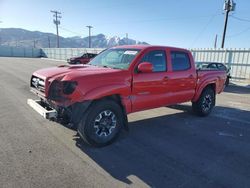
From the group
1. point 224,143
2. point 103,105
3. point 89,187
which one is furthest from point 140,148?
point 224,143

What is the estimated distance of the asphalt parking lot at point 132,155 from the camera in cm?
341

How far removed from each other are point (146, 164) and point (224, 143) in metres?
2.12

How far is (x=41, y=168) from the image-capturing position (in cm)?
362

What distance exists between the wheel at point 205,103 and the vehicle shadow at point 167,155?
2.97 feet

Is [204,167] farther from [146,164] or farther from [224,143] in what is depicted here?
[224,143]

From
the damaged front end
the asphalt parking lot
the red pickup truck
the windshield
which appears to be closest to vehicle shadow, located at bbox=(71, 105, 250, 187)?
the asphalt parking lot

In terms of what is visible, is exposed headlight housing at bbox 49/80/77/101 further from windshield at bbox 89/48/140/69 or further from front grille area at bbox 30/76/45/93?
windshield at bbox 89/48/140/69

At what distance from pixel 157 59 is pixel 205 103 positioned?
8.76 ft

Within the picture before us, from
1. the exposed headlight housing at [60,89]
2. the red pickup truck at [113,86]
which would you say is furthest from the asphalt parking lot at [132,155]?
the exposed headlight housing at [60,89]

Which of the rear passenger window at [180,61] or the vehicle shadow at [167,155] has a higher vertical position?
the rear passenger window at [180,61]

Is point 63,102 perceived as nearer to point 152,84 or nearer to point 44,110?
point 44,110

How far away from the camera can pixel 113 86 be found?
4.52 m

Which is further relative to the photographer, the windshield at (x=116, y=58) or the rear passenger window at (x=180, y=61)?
the rear passenger window at (x=180, y=61)

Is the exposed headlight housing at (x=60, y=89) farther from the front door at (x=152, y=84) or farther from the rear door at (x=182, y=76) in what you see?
the rear door at (x=182, y=76)
